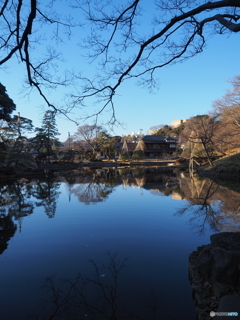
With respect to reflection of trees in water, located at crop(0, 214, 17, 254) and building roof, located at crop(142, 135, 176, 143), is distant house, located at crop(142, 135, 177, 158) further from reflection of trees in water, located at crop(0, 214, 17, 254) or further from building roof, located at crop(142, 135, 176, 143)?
reflection of trees in water, located at crop(0, 214, 17, 254)

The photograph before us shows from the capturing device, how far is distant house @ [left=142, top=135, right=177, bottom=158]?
40.5 metres

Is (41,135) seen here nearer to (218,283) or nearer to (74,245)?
(74,245)

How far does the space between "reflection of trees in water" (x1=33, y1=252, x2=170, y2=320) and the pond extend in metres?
0.01

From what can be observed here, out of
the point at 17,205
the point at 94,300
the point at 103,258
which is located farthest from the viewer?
the point at 17,205

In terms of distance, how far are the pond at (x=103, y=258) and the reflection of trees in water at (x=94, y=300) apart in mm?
10

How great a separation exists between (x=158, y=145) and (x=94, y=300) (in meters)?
39.7

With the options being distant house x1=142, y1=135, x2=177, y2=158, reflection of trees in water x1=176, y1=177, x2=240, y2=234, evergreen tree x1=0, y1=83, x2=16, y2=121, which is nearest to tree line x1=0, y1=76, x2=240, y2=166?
evergreen tree x1=0, y1=83, x2=16, y2=121

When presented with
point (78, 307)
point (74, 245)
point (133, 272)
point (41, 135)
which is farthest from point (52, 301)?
point (41, 135)

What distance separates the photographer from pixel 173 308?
8.00 feet

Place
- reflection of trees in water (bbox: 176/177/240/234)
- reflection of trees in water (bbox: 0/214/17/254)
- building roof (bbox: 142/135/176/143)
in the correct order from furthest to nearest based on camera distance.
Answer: building roof (bbox: 142/135/176/143) < reflection of trees in water (bbox: 176/177/240/234) < reflection of trees in water (bbox: 0/214/17/254)

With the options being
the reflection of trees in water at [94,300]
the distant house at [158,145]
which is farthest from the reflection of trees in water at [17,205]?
the distant house at [158,145]

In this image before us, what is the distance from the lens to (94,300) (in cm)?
260

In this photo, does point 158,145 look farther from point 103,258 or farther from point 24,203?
point 103,258

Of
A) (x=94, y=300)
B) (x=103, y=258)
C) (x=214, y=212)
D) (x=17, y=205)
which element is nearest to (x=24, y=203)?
(x=17, y=205)
